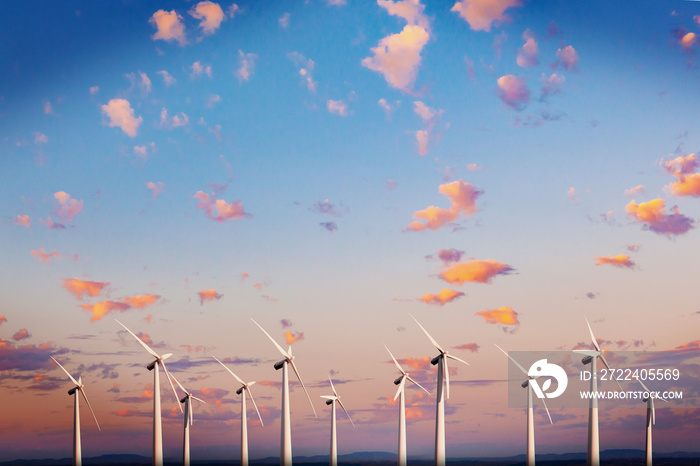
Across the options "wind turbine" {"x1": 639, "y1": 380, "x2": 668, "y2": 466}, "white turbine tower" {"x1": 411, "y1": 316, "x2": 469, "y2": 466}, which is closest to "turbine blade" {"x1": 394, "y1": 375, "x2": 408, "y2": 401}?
"white turbine tower" {"x1": 411, "y1": 316, "x2": 469, "y2": 466}

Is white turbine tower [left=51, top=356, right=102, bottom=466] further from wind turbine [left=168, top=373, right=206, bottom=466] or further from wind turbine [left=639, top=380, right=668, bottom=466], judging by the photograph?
wind turbine [left=639, top=380, right=668, bottom=466]

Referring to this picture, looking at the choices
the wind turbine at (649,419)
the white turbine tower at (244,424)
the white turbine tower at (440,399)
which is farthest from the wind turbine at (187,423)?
the wind turbine at (649,419)

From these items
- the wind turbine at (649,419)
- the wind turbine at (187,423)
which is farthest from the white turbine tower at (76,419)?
the wind turbine at (649,419)

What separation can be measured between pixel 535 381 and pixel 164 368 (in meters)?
40.9

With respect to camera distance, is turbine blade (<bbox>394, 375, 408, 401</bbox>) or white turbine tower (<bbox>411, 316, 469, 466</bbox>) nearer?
white turbine tower (<bbox>411, 316, 469, 466</bbox>)

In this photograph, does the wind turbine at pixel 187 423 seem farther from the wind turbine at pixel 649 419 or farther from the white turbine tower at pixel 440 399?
the wind turbine at pixel 649 419

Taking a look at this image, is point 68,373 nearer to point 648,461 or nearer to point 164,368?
point 164,368

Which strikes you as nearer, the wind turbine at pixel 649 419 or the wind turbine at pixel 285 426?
the wind turbine at pixel 285 426

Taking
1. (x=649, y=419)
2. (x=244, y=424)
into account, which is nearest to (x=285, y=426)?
(x=244, y=424)

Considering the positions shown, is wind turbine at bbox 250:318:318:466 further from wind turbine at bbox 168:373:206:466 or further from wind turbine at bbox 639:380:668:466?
wind turbine at bbox 639:380:668:466

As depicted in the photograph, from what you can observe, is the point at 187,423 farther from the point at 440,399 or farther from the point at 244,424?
the point at 440,399

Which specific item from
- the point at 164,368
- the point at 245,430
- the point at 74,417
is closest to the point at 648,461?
the point at 245,430

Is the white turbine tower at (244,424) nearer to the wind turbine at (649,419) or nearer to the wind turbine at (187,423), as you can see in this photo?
the wind turbine at (187,423)

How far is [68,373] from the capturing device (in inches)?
3730
